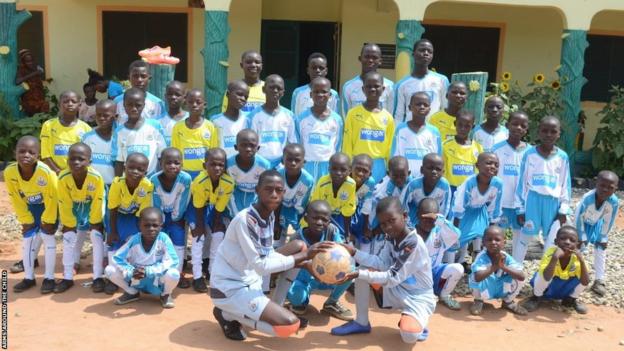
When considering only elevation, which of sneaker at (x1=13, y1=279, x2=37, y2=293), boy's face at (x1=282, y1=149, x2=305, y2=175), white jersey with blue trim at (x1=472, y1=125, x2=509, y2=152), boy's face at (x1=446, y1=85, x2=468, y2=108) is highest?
boy's face at (x1=446, y1=85, x2=468, y2=108)

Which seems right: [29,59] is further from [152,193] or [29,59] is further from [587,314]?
[587,314]

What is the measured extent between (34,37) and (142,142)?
239 inches

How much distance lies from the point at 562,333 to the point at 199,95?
3.31 m

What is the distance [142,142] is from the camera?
5102 mm

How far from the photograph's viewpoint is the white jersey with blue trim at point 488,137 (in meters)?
5.62

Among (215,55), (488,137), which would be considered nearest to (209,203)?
(488,137)

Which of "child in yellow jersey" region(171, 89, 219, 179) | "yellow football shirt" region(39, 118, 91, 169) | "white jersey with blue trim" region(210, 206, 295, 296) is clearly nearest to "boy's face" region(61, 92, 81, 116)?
"yellow football shirt" region(39, 118, 91, 169)

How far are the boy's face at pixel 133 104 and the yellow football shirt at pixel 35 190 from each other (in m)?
0.78

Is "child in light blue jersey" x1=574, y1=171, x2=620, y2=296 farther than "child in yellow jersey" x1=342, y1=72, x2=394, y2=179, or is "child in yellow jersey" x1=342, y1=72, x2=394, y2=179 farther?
"child in yellow jersey" x1=342, y1=72, x2=394, y2=179

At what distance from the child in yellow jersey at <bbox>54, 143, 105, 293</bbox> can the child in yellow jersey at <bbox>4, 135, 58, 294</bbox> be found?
77 millimetres

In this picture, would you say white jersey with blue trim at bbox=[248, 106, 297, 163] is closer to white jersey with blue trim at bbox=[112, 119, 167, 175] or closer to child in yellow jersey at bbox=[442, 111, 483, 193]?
white jersey with blue trim at bbox=[112, 119, 167, 175]

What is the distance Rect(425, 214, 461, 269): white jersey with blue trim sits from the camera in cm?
457

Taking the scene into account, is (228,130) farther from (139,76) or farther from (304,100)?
(139,76)

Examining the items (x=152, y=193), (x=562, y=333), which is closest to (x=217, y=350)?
(x=152, y=193)
